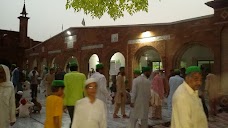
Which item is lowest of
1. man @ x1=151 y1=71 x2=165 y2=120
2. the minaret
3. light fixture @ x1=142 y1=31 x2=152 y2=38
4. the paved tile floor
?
the paved tile floor

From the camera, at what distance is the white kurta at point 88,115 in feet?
12.7

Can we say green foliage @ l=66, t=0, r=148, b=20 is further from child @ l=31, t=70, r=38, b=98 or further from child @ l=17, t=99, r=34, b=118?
child @ l=31, t=70, r=38, b=98

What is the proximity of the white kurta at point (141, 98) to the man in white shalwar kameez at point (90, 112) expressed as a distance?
2709 millimetres

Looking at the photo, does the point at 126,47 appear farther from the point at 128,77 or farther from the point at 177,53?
the point at 177,53

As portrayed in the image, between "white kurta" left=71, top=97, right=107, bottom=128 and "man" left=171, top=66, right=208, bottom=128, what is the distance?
1103 millimetres

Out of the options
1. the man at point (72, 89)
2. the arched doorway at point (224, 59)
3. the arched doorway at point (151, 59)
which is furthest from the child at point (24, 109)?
the arched doorway at point (151, 59)

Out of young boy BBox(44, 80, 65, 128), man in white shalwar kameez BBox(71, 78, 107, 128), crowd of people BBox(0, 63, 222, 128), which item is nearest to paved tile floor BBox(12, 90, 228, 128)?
crowd of people BBox(0, 63, 222, 128)

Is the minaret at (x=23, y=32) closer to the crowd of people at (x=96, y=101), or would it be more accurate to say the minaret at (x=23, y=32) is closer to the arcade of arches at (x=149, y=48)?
the arcade of arches at (x=149, y=48)

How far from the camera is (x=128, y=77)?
20.5 m

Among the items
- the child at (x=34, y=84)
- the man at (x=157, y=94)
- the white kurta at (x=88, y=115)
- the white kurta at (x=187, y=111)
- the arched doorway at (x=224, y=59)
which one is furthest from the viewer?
the arched doorway at (x=224, y=59)

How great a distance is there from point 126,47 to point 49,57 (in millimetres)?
12019

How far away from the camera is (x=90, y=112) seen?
12.7ft

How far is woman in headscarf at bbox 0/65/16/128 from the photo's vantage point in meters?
4.67

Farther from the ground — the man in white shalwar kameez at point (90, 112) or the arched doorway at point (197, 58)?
the arched doorway at point (197, 58)
